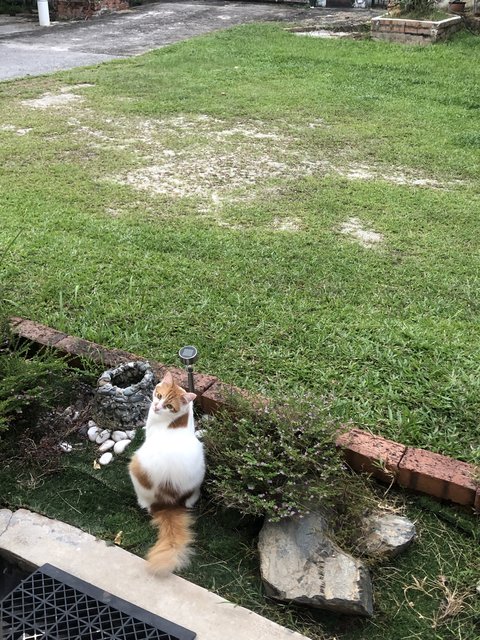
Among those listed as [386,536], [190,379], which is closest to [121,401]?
[190,379]

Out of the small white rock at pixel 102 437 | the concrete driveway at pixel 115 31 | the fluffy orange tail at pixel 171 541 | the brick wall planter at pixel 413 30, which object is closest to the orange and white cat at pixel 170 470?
the fluffy orange tail at pixel 171 541

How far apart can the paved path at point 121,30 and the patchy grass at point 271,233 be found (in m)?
2.35

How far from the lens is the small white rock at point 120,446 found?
2.35m

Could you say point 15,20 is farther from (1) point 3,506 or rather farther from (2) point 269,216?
(1) point 3,506

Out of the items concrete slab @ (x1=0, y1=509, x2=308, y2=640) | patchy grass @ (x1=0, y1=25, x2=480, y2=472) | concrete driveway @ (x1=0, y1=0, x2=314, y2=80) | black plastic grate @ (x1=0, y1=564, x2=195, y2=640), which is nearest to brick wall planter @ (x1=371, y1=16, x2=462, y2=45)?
patchy grass @ (x1=0, y1=25, x2=480, y2=472)

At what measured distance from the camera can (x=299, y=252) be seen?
11.9 ft

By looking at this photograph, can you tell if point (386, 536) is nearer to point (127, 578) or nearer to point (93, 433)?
point (127, 578)

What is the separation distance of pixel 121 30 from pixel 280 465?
1214cm

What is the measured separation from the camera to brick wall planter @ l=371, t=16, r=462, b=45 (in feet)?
31.4

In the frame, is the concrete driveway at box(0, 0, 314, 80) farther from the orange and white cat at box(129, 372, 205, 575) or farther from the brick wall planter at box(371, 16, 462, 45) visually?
the orange and white cat at box(129, 372, 205, 575)

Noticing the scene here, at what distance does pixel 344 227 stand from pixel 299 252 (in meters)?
0.52

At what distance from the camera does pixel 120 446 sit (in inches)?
92.7

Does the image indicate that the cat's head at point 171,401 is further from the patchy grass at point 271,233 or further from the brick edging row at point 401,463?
the patchy grass at point 271,233

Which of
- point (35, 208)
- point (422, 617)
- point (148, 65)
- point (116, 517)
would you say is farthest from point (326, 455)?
point (148, 65)
